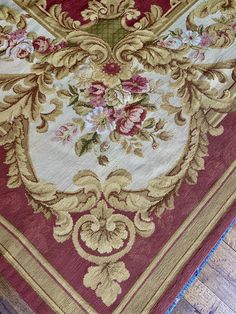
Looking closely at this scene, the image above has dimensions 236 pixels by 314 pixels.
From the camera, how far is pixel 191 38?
1.06 metres

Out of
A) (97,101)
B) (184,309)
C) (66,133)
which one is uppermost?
(97,101)

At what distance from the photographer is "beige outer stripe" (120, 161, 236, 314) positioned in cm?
80

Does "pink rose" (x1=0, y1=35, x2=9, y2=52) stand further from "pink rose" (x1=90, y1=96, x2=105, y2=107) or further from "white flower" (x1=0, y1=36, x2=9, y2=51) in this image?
"pink rose" (x1=90, y1=96, x2=105, y2=107)

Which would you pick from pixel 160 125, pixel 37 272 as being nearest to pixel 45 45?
pixel 160 125

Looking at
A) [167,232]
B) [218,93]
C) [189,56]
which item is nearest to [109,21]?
[189,56]

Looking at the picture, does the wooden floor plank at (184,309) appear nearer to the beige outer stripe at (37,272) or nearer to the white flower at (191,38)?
the beige outer stripe at (37,272)

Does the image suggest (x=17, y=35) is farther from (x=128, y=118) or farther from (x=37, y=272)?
(x=37, y=272)

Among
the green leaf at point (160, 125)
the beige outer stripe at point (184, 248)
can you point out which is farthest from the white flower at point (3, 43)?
the beige outer stripe at point (184, 248)

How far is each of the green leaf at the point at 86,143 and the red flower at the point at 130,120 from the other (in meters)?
0.05

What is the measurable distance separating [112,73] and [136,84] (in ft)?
0.22

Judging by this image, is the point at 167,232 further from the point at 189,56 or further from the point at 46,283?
the point at 189,56

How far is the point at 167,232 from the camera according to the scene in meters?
0.86

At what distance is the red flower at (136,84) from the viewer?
1.00 meters

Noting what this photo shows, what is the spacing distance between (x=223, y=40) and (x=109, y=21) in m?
0.29
